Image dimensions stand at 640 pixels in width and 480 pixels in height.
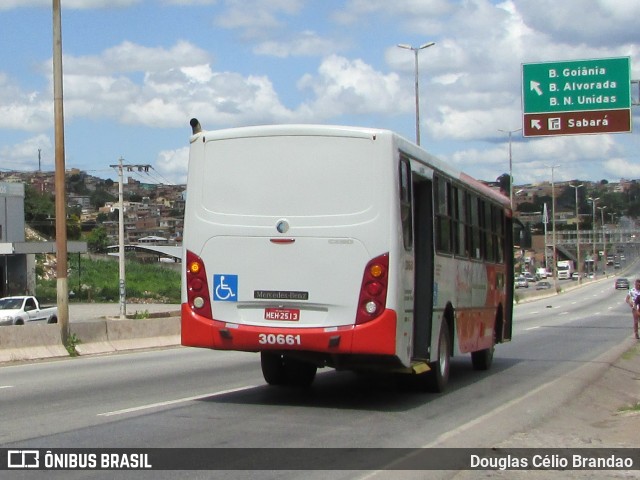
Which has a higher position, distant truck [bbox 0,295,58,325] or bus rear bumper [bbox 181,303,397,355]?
bus rear bumper [bbox 181,303,397,355]

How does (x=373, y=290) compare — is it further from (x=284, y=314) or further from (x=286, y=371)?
(x=286, y=371)

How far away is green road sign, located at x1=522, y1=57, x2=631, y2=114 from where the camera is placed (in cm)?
2481

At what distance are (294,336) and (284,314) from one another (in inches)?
11.6

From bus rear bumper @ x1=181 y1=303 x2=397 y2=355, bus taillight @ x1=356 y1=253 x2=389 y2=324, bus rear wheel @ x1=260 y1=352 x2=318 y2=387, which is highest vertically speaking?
bus taillight @ x1=356 y1=253 x2=389 y2=324

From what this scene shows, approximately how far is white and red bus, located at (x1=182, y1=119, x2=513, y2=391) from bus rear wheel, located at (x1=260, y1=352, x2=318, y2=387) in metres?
1.75

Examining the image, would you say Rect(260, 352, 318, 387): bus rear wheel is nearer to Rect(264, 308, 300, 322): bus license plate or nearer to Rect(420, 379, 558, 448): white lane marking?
Rect(264, 308, 300, 322): bus license plate

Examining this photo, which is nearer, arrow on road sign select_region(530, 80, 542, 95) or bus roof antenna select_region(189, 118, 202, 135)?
bus roof antenna select_region(189, 118, 202, 135)

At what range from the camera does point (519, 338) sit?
32.2m

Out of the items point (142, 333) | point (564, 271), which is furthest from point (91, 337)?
point (564, 271)

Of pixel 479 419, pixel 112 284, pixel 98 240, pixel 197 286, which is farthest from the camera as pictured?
pixel 98 240

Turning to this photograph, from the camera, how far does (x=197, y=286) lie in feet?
39.8

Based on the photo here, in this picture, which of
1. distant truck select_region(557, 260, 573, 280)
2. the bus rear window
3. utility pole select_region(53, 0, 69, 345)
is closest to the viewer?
the bus rear window

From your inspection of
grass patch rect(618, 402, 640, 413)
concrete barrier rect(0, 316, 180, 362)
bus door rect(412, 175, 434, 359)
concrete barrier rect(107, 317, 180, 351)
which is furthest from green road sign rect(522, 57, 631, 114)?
bus door rect(412, 175, 434, 359)

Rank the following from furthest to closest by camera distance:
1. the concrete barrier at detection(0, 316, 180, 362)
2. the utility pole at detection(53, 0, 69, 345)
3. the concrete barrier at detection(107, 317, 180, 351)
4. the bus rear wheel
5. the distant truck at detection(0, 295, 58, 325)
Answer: the distant truck at detection(0, 295, 58, 325), the concrete barrier at detection(107, 317, 180, 351), the utility pole at detection(53, 0, 69, 345), the concrete barrier at detection(0, 316, 180, 362), the bus rear wheel
